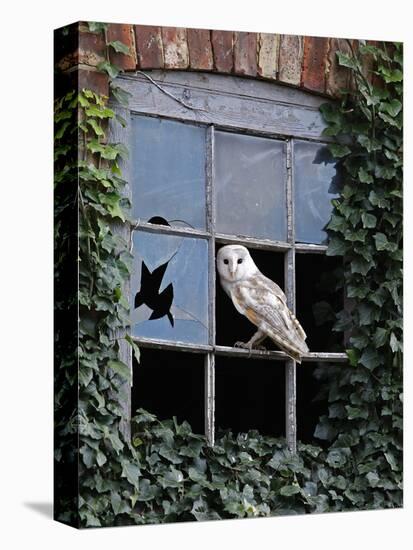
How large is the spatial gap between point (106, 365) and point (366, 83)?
1.96 m

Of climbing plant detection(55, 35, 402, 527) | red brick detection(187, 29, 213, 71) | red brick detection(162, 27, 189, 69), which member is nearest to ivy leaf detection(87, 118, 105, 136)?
climbing plant detection(55, 35, 402, 527)

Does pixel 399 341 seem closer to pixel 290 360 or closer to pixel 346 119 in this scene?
pixel 290 360

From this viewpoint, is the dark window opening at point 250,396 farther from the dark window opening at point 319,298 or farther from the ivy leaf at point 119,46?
the ivy leaf at point 119,46

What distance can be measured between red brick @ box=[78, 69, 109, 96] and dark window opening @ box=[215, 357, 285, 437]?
53.5 inches

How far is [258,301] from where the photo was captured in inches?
271

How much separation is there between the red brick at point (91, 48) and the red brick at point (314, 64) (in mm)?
1103

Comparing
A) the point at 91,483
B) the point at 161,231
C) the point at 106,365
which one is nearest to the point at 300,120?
the point at 161,231

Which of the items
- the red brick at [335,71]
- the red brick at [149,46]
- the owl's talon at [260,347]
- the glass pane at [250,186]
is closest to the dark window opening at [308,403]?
the owl's talon at [260,347]

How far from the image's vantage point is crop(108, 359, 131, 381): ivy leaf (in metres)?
6.41

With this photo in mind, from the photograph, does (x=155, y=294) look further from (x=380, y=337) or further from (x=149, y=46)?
(x=380, y=337)

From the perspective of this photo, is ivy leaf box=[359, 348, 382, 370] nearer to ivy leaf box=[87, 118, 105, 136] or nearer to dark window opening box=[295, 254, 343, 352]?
dark window opening box=[295, 254, 343, 352]

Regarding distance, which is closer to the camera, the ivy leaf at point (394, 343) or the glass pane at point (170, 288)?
the glass pane at point (170, 288)

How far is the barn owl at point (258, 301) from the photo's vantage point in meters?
6.80

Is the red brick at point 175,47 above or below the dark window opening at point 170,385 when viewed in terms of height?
above
